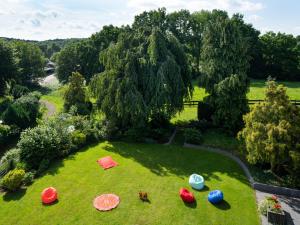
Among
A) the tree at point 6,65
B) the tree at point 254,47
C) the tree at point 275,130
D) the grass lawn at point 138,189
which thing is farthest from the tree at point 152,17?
the tree at point 275,130

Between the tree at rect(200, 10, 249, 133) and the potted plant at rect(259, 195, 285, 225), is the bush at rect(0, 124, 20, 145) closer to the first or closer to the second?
the tree at rect(200, 10, 249, 133)

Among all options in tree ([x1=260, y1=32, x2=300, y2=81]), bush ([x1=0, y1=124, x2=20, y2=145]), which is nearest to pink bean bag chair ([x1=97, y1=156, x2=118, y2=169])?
bush ([x1=0, y1=124, x2=20, y2=145])

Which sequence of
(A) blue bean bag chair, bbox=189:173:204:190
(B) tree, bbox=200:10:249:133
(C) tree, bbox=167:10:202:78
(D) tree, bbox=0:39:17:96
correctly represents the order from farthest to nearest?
(C) tree, bbox=167:10:202:78 < (D) tree, bbox=0:39:17:96 < (B) tree, bbox=200:10:249:133 < (A) blue bean bag chair, bbox=189:173:204:190

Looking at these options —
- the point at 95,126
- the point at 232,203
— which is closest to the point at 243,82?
the point at 232,203

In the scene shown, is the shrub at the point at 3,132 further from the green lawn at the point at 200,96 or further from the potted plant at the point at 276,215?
the potted plant at the point at 276,215

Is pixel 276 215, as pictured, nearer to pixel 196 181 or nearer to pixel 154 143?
pixel 196 181

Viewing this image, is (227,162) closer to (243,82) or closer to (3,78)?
(243,82)
